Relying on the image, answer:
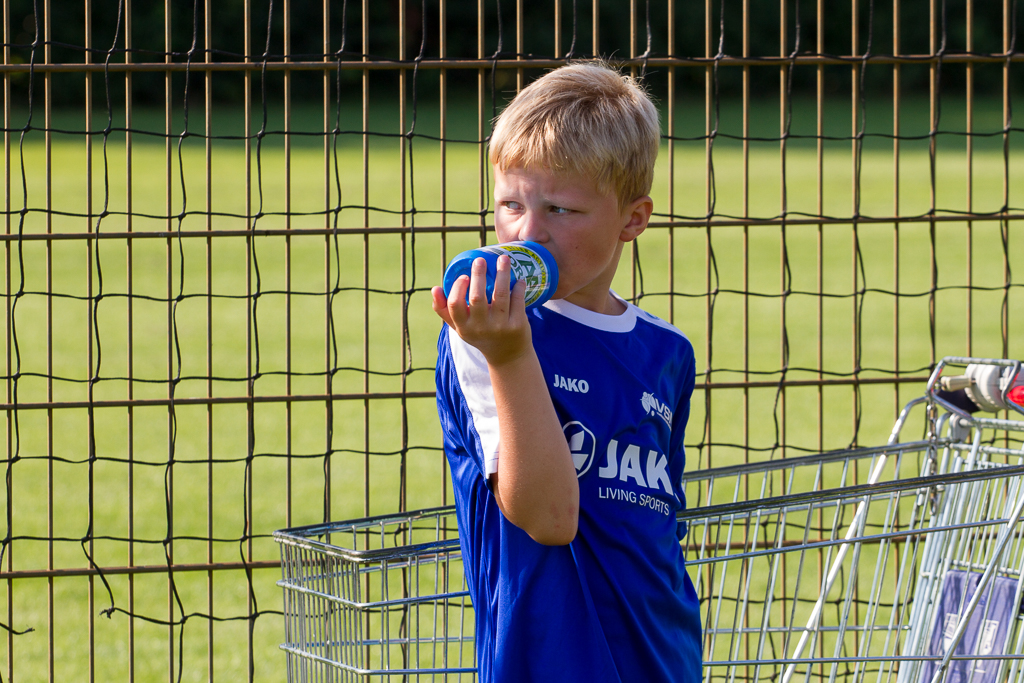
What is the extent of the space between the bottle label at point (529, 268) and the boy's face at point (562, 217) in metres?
0.12

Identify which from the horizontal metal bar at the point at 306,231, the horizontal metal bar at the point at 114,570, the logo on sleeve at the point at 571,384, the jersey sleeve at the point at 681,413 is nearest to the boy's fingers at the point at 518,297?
the logo on sleeve at the point at 571,384

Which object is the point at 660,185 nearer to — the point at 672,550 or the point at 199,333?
the point at 199,333

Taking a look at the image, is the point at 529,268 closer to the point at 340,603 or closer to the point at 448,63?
the point at 340,603

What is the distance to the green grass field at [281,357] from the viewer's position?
373 cm

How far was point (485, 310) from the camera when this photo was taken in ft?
4.80

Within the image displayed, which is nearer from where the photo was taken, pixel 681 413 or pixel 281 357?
pixel 681 413

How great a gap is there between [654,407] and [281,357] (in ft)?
27.7

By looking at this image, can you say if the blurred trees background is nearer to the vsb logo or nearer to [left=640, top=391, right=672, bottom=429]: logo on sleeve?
[left=640, top=391, right=672, bottom=429]: logo on sleeve

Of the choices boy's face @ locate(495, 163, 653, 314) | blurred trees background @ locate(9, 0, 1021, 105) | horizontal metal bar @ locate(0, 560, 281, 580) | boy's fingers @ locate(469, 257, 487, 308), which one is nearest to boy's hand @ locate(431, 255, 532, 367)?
boy's fingers @ locate(469, 257, 487, 308)

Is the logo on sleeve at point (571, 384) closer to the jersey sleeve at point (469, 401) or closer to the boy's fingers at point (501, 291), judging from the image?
the jersey sleeve at point (469, 401)

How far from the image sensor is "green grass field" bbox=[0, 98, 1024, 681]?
12.2 ft

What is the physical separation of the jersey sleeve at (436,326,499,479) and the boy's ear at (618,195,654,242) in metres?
0.37

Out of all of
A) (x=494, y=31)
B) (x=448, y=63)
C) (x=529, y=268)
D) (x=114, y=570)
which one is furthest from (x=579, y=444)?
(x=494, y=31)

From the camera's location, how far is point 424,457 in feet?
23.8
